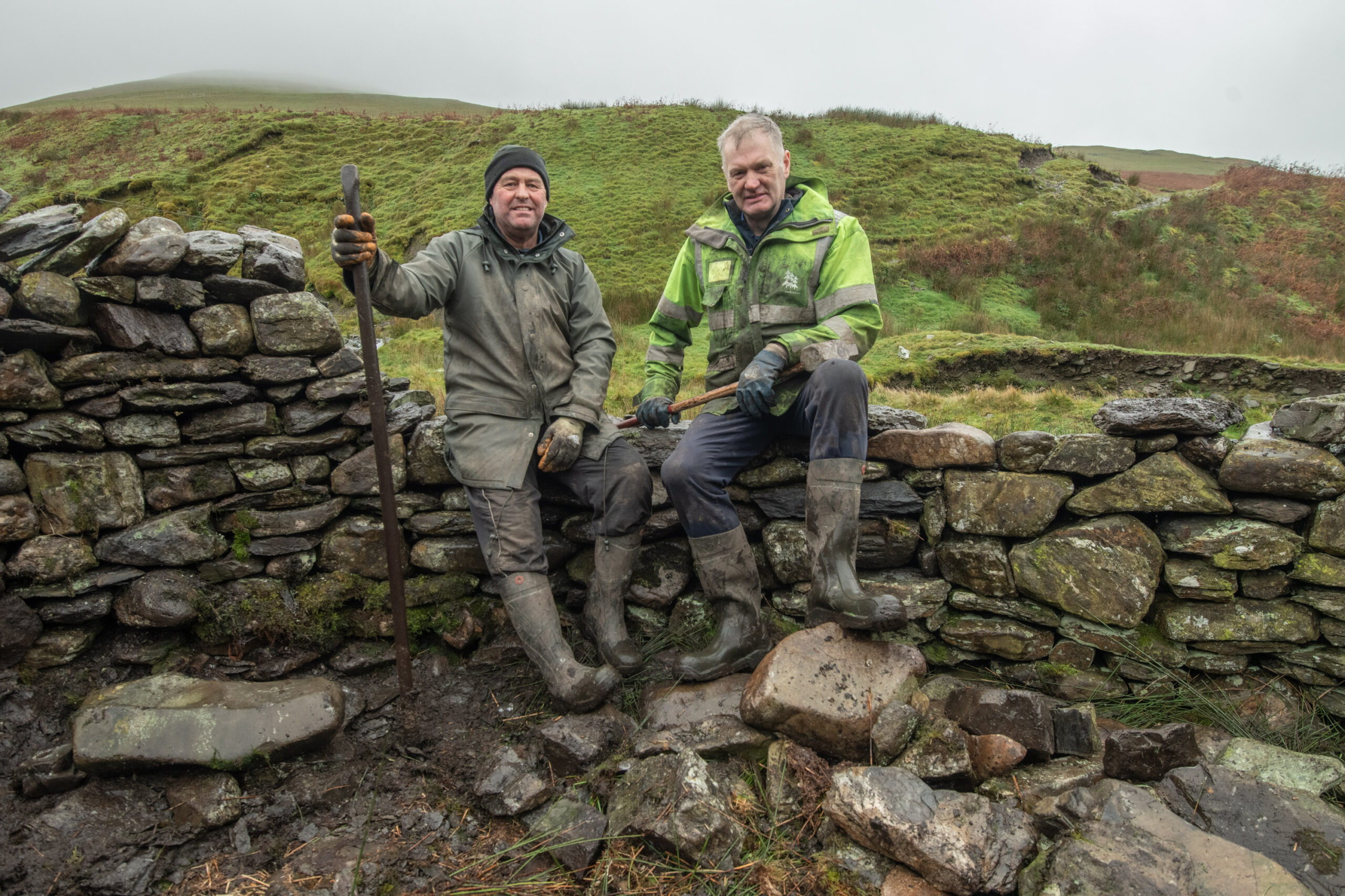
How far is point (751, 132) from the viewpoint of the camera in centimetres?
359

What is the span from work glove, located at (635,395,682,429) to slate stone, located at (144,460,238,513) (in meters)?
2.17

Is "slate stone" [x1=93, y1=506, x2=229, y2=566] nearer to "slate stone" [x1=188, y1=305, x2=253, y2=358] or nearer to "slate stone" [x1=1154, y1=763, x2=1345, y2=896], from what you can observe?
"slate stone" [x1=188, y1=305, x2=253, y2=358]

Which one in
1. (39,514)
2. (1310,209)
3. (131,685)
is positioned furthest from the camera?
(1310,209)

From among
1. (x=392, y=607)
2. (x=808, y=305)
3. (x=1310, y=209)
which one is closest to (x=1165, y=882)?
(x=808, y=305)

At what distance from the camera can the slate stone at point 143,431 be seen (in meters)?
3.47

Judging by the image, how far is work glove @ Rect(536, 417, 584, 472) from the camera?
11.7 ft

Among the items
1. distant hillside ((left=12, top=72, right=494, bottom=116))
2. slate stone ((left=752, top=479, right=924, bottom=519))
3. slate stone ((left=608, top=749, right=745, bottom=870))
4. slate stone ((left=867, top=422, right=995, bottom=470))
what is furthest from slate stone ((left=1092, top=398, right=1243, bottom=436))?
distant hillside ((left=12, top=72, right=494, bottom=116))

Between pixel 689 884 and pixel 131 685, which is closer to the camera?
pixel 689 884

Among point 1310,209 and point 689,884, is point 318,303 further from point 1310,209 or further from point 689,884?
point 1310,209

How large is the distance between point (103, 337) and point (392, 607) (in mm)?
1914

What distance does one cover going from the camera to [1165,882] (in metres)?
2.16

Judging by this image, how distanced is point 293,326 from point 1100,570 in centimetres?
422

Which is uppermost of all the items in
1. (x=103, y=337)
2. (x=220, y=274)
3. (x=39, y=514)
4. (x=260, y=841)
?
(x=220, y=274)

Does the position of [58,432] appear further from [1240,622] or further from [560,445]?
[1240,622]
